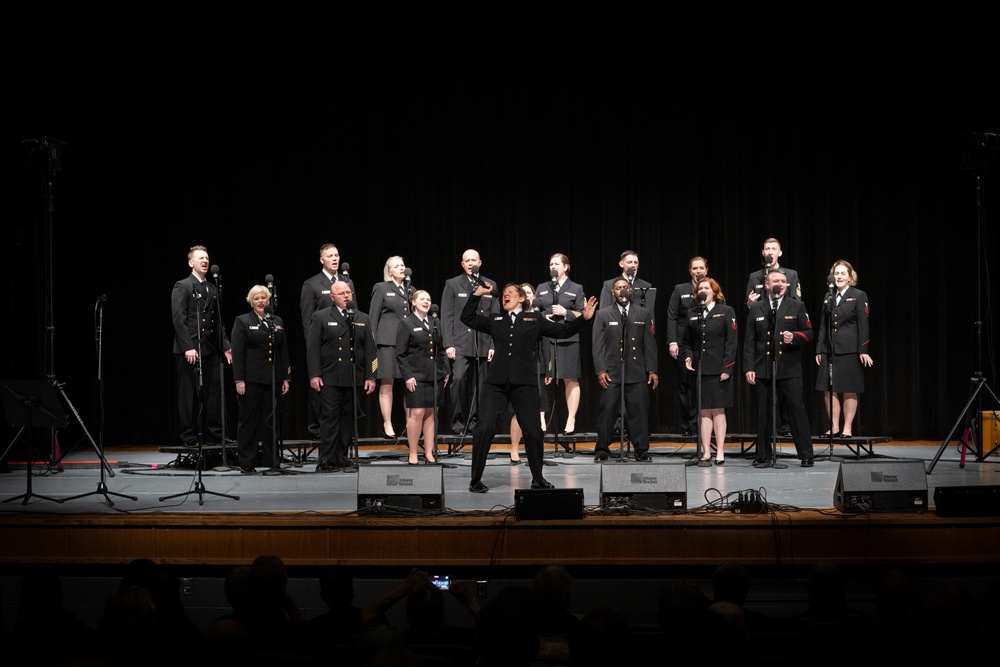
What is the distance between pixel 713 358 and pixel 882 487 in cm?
293

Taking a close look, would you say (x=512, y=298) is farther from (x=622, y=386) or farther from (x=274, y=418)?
(x=274, y=418)

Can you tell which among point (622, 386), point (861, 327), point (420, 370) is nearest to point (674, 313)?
point (861, 327)

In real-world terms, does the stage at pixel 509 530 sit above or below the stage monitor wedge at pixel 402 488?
below

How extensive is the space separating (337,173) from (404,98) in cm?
119

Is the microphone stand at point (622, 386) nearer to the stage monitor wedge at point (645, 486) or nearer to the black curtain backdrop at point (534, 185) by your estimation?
the stage monitor wedge at point (645, 486)

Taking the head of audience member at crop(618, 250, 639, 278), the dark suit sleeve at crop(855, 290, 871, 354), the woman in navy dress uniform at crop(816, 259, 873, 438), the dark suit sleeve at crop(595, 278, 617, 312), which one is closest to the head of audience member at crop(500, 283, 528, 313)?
the head of audience member at crop(618, 250, 639, 278)

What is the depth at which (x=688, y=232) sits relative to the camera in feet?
40.3

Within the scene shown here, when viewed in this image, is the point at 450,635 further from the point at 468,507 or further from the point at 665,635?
the point at 468,507

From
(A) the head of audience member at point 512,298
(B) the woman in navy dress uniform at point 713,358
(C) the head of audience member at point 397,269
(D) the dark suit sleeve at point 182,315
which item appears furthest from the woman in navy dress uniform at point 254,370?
(B) the woman in navy dress uniform at point 713,358

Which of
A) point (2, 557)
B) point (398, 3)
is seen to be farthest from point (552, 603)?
point (398, 3)

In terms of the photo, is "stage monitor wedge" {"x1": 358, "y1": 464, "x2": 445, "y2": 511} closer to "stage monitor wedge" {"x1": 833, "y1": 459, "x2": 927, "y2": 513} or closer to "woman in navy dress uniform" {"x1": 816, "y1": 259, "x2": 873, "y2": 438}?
"stage monitor wedge" {"x1": 833, "y1": 459, "x2": 927, "y2": 513}

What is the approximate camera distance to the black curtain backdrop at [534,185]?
12062mm

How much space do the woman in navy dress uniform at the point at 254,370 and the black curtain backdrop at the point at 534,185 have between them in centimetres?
298

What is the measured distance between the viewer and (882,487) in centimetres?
643
